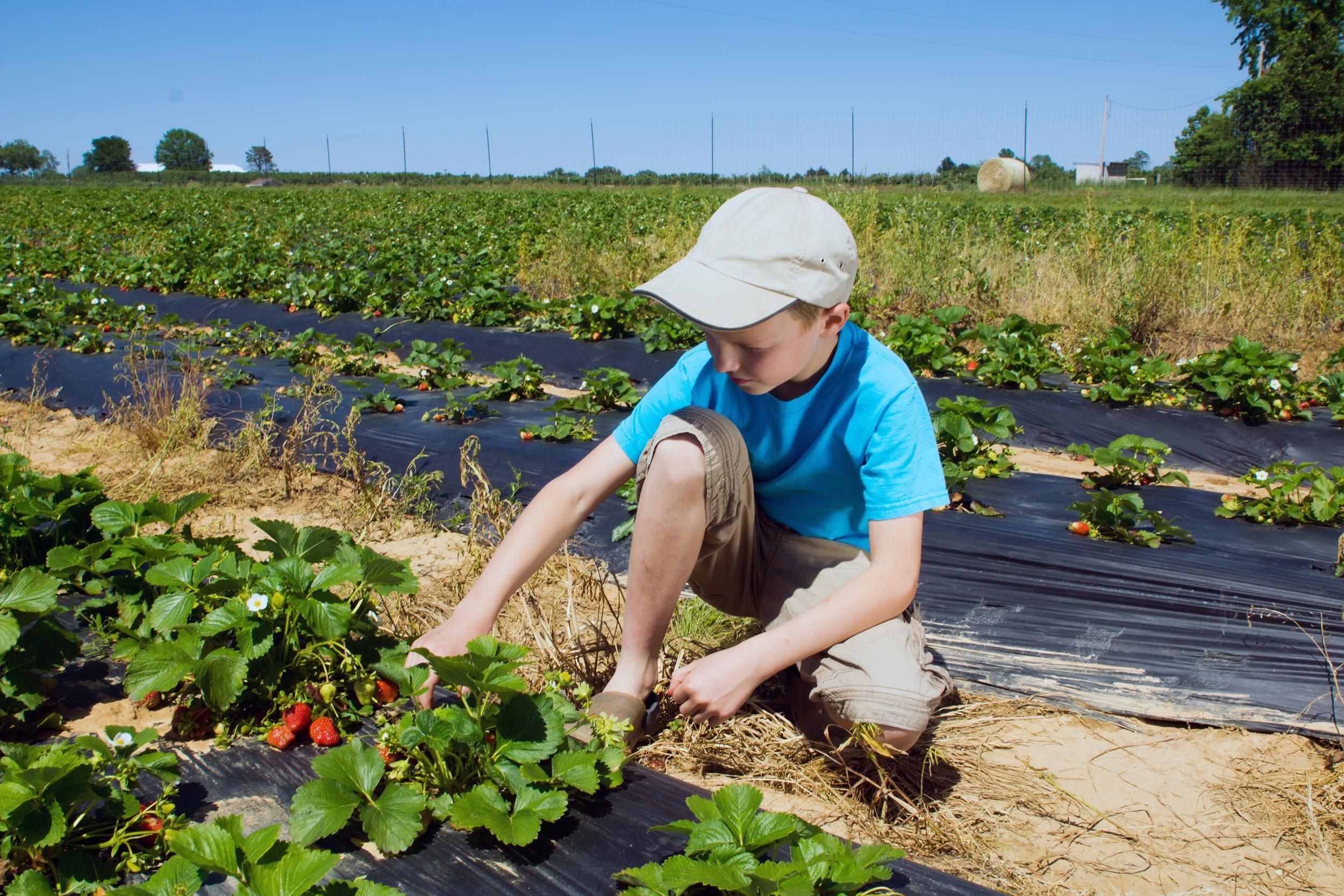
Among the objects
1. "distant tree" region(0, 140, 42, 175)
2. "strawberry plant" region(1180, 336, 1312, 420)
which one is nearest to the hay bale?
"strawberry plant" region(1180, 336, 1312, 420)

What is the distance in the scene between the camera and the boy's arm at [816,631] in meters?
1.62

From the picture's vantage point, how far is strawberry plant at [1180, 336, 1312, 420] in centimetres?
439

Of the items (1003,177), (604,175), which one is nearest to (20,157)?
(604,175)

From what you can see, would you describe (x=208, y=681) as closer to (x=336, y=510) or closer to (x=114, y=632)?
(x=114, y=632)

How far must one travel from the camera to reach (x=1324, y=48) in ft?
93.8

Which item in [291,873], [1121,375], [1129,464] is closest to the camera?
[291,873]

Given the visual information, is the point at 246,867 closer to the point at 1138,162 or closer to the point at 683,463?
the point at 683,463

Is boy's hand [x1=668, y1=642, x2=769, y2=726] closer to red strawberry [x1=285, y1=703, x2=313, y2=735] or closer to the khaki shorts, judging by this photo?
the khaki shorts

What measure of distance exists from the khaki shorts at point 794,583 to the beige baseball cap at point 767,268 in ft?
0.84

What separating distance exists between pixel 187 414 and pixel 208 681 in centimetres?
304

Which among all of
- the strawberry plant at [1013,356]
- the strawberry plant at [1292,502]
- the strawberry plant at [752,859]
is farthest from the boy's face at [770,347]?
the strawberry plant at [1013,356]

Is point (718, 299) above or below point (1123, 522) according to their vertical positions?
above

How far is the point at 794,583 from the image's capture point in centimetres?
207

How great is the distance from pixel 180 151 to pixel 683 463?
9380cm
